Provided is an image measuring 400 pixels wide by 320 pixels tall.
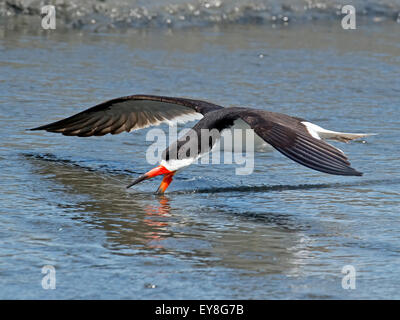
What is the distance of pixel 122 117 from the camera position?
26.1 feet

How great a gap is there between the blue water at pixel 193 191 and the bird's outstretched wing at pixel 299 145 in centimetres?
45

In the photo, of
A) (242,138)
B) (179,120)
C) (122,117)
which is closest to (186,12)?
(179,120)

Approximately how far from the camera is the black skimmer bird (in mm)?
5605

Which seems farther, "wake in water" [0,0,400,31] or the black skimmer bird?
"wake in water" [0,0,400,31]

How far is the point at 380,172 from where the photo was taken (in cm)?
698

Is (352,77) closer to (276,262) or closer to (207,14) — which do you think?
(207,14)

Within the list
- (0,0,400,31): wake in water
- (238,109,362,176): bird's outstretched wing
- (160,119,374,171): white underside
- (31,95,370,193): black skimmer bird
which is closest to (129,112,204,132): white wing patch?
(31,95,370,193): black skimmer bird

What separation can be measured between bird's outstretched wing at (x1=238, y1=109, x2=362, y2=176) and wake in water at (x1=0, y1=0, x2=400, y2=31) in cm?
768

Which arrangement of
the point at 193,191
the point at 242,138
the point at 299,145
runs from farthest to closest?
the point at 242,138
the point at 193,191
the point at 299,145

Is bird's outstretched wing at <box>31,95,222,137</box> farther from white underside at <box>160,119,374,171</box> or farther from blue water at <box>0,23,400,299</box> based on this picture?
white underside at <box>160,119,374,171</box>

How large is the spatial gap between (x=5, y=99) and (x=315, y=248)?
4.98 meters

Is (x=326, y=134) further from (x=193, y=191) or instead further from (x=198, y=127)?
(x=193, y=191)

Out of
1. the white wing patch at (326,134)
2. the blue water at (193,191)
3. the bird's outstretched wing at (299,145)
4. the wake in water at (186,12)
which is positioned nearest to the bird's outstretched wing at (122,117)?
the blue water at (193,191)

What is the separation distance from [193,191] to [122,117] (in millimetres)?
1661
